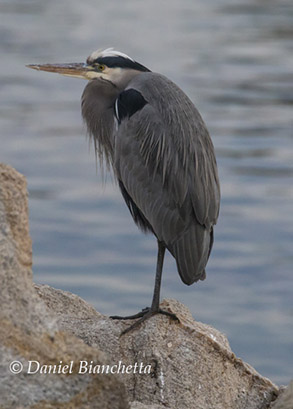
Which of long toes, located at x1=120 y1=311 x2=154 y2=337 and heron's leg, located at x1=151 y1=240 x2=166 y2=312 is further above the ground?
heron's leg, located at x1=151 y1=240 x2=166 y2=312

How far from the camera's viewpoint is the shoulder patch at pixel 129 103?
231 inches

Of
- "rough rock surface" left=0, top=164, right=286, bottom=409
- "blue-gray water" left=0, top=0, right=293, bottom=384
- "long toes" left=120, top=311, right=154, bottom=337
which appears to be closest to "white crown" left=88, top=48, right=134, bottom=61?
"rough rock surface" left=0, top=164, right=286, bottom=409

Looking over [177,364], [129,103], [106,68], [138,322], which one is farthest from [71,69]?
[177,364]

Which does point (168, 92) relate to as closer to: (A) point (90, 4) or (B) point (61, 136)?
(B) point (61, 136)

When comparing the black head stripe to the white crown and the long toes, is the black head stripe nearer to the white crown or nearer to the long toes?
the white crown

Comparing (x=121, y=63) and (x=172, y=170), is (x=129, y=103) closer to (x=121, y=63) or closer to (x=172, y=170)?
(x=121, y=63)

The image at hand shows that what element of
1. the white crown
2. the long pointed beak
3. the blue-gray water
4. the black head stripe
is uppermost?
the white crown

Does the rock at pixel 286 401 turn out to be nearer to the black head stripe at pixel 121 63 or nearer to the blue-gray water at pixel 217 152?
the black head stripe at pixel 121 63

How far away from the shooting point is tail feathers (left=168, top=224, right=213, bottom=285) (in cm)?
564

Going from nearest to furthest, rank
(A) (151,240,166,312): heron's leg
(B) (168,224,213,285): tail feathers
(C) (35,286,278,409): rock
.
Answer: (C) (35,286,278,409): rock < (A) (151,240,166,312): heron's leg < (B) (168,224,213,285): tail feathers

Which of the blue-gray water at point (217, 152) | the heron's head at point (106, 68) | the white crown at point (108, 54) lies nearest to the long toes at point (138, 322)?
the heron's head at point (106, 68)

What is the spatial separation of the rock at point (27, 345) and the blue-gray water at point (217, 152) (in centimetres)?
499

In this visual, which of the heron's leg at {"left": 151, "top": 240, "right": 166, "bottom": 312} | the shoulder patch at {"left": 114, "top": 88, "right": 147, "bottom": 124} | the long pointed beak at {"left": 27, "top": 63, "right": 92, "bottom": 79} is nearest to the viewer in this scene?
the heron's leg at {"left": 151, "top": 240, "right": 166, "bottom": 312}

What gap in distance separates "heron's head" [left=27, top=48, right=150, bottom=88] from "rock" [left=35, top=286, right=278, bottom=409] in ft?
5.02
